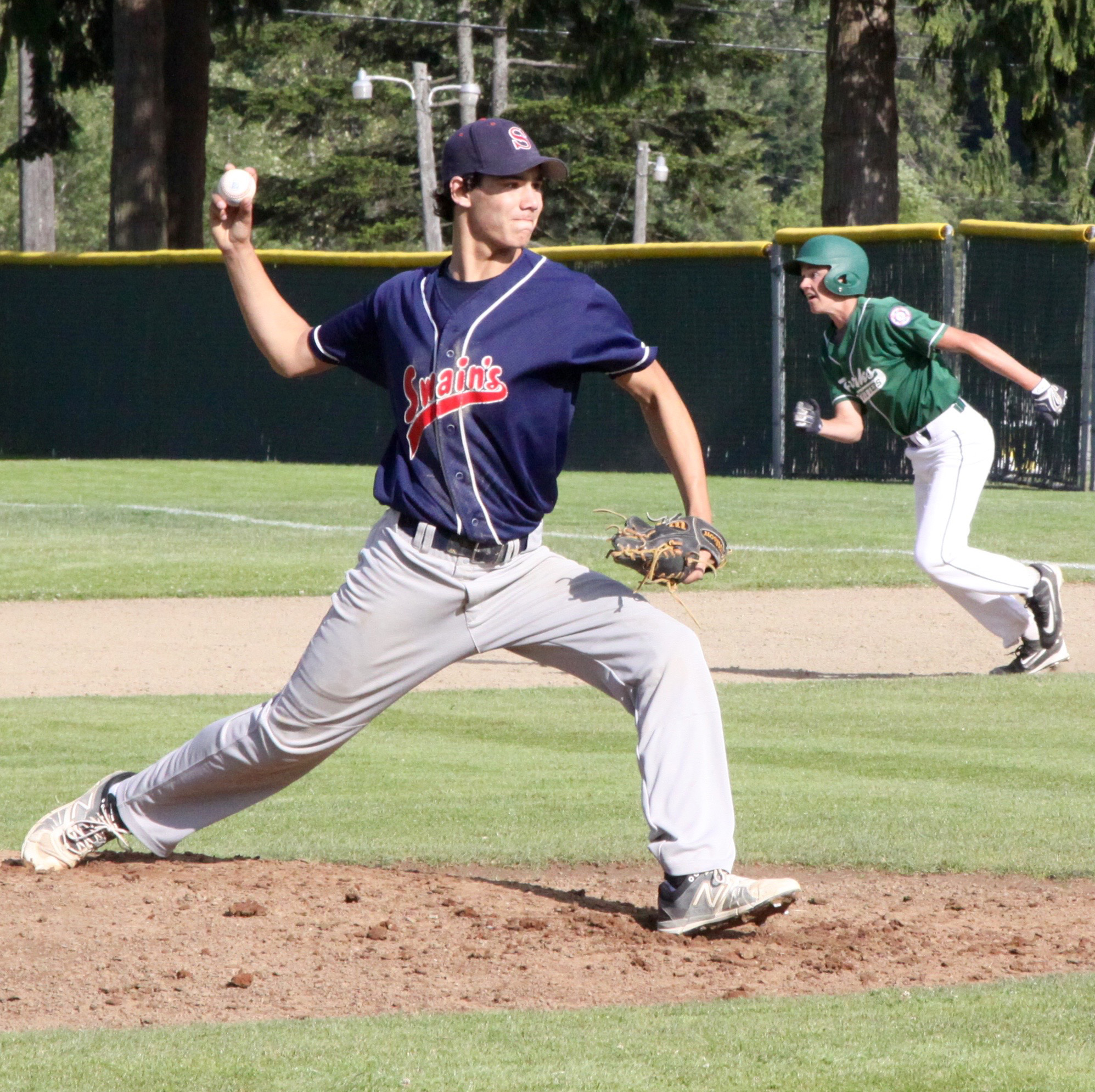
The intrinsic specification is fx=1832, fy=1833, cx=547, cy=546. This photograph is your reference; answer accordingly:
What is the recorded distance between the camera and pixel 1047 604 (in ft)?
26.8

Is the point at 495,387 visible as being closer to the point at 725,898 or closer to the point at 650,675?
the point at 650,675

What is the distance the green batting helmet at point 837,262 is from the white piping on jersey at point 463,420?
403cm

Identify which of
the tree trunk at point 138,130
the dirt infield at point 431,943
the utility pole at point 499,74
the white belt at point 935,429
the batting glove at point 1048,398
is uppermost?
the utility pole at point 499,74

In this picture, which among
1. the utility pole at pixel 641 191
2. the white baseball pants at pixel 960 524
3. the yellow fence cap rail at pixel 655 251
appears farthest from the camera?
the utility pole at pixel 641 191

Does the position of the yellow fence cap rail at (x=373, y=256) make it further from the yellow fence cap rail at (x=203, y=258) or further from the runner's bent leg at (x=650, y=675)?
the runner's bent leg at (x=650, y=675)

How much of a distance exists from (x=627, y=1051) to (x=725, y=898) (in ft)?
2.83

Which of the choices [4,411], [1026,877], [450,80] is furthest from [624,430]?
[450,80]

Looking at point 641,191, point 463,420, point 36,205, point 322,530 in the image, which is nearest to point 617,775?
point 463,420

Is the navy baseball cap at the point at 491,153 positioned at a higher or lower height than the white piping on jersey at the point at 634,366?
higher

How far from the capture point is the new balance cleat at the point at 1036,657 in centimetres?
833

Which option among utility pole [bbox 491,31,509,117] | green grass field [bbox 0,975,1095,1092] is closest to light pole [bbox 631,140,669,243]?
utility pole [bbox 491,31,509,117]

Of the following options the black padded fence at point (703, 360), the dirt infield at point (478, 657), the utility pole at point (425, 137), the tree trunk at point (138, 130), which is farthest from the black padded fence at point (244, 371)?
the utility pole at point (425, 137)

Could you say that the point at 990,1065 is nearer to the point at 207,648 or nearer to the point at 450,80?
the point at 207,648

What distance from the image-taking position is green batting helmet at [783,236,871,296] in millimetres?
8016
